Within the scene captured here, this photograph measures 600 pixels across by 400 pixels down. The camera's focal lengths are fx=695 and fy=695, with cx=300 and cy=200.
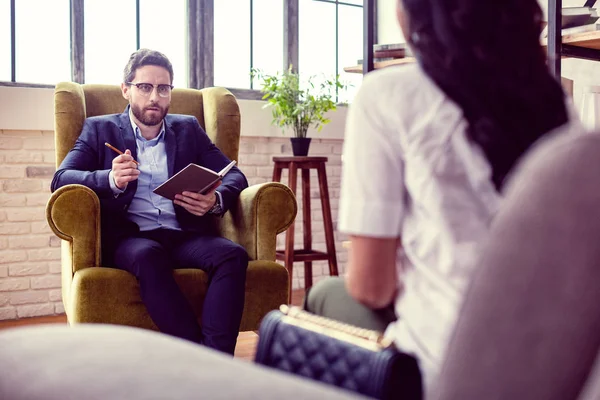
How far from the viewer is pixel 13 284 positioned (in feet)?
11.8

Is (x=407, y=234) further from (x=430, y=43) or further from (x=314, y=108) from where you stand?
(x=314, y=108)

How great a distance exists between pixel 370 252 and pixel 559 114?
284mm

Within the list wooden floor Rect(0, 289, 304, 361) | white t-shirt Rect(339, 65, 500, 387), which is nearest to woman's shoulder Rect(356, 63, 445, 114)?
white t-shirt Rect(339, 65, 500, 387)

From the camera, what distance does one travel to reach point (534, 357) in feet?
1.83

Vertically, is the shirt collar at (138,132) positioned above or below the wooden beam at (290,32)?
below

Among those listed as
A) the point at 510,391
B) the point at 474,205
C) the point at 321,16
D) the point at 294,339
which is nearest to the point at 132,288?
the point at 294,339

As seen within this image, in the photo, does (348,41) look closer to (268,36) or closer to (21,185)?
(268,36)

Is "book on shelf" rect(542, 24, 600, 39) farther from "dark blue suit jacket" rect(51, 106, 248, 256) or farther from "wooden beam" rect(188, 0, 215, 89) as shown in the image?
"wooden beam" rect(188, 0, 215, 89)

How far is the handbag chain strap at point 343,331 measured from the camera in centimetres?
81

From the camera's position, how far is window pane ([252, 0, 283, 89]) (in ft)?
14.7

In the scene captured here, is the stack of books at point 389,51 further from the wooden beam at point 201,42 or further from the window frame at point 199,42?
the wooden beam at point 201,42

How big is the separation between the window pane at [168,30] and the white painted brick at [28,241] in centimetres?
122

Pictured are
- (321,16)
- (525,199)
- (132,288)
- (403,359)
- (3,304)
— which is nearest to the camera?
(525,199)

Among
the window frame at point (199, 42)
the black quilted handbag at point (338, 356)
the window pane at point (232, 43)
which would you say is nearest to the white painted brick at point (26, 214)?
the window frame at point (199, 42)
